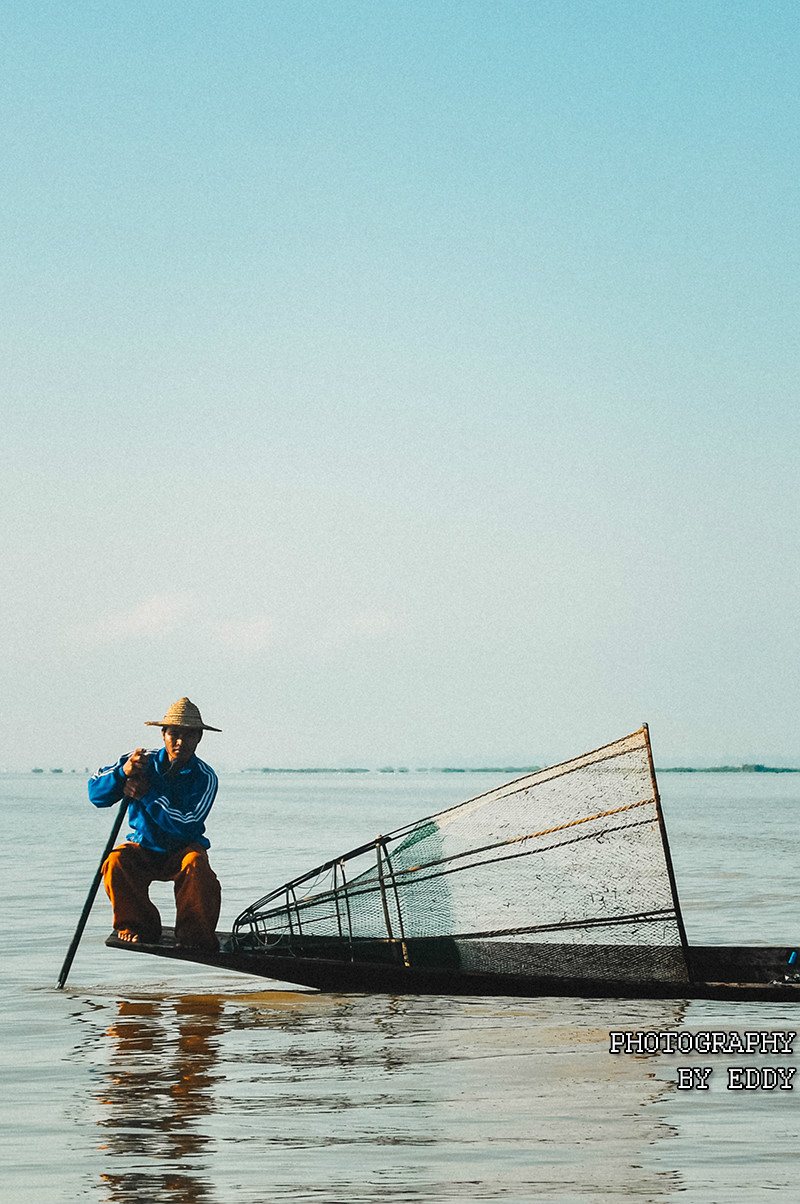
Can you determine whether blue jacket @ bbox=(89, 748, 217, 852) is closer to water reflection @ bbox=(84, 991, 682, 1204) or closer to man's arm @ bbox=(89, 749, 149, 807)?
man's arm @ bbox=(89, 749, 149, 807)

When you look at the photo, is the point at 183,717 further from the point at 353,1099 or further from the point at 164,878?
the point at 353,1099

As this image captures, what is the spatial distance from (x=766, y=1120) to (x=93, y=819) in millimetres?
40560

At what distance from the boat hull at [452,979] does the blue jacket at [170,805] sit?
68 cm

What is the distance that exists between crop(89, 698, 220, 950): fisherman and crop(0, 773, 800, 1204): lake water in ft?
1.97

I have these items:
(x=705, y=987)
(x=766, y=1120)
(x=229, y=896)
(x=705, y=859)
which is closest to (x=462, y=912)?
(x=705, y=987)

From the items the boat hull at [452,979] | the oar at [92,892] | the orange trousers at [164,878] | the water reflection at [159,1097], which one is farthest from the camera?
the oar at [92,892]

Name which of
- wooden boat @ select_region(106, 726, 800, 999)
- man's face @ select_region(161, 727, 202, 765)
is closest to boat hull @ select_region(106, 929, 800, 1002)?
wooden boat @ select_region(106, 726, 800, 999)

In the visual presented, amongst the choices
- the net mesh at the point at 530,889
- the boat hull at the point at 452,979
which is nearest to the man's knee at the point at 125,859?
the boat hull at the point at 452,979

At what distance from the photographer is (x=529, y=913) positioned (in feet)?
28.8

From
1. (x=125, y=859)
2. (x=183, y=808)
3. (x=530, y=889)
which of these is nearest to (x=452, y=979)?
(x=530, y=889)

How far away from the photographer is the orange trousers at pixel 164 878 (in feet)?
28.2

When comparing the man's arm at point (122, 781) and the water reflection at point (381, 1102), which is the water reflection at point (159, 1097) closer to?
the water reflection at point (381, 1102)

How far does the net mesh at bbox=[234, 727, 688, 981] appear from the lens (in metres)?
8.34

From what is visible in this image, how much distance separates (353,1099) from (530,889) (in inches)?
120
